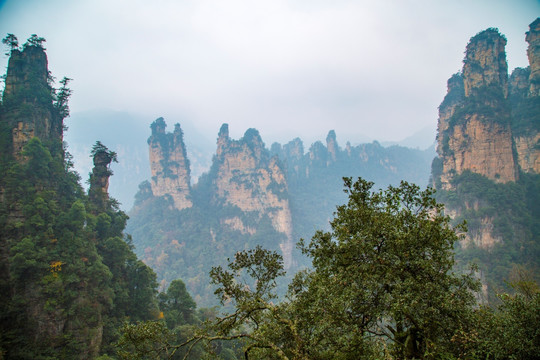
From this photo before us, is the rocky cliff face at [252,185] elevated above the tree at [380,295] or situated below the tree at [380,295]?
above

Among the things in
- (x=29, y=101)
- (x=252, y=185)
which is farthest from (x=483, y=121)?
(x=252, y=185)

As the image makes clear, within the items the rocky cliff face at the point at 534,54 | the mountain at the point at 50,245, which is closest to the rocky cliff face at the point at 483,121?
the rocky cliff face at the point at 534,54

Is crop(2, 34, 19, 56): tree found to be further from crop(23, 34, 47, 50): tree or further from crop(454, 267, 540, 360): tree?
crop(454, 267, 540, 360): tree

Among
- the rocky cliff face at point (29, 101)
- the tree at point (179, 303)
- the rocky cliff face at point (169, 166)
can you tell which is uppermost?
the rocky cliff face at point (169, 166)

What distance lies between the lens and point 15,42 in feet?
93.2

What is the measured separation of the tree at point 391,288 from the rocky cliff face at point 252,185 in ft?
264

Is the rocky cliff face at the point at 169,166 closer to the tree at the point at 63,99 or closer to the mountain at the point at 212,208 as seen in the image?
the mountain at the point at 212,208

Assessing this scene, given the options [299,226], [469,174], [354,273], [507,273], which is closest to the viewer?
[354,273]

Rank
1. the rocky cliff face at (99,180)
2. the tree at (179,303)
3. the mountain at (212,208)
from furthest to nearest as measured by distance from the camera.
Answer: the mountain at (212,208) < the tree at (179,303) < the rocky cliff face at (99,180)

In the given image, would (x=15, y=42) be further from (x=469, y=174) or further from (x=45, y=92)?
(x=469, y=174)

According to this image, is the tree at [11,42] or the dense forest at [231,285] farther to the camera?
the tree at [11,42]

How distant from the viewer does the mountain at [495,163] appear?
36.8 m

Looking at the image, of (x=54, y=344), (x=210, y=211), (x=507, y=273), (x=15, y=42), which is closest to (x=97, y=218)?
(x=54, y=344)

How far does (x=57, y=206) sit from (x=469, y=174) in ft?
172
